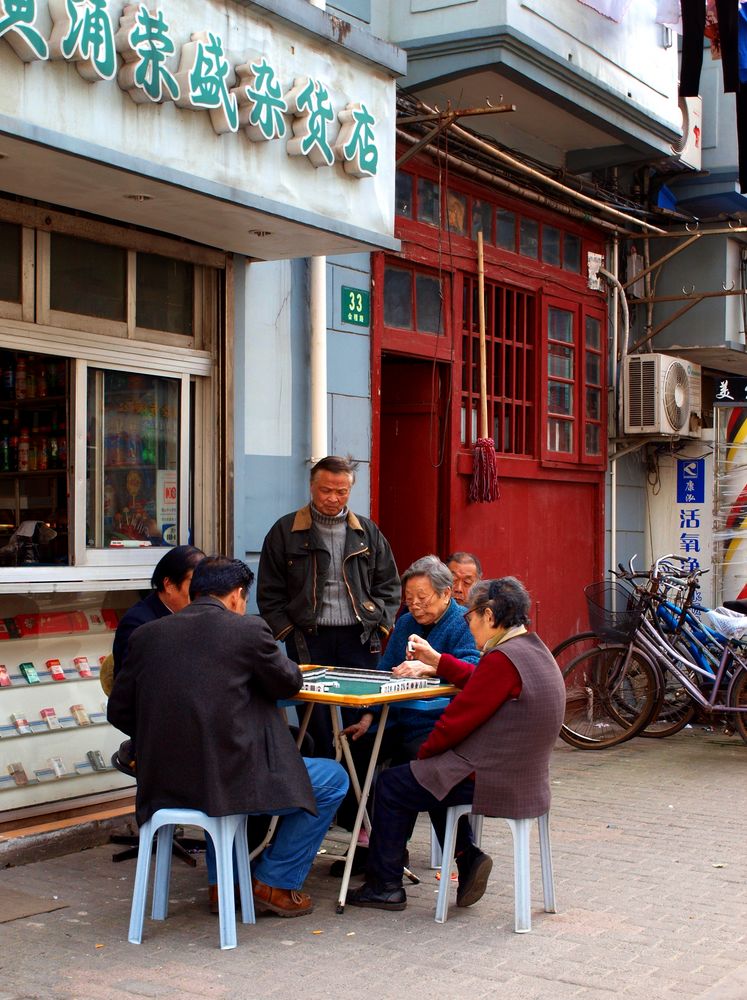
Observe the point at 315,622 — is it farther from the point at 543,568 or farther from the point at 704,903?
the point at 543,568

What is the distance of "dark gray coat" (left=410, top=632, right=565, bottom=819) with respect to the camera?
16.5ft

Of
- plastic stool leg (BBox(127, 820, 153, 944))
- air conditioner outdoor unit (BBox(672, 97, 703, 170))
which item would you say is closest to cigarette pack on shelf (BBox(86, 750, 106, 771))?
plastic stool leg (BBox(127, 820, 153, 944))

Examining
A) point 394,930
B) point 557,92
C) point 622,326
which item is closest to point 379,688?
point 394,930

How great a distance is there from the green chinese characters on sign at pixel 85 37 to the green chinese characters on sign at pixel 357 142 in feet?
5.33

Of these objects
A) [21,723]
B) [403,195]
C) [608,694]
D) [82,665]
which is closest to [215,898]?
[21,723]

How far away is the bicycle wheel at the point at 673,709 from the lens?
953 cm

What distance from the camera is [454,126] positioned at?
8602mm

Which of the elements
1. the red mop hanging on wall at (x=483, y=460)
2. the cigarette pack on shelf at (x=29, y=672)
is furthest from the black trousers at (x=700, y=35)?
the cigarette pack on shelf at (x=29, y=672)

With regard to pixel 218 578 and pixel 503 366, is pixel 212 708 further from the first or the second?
pixel 503 366

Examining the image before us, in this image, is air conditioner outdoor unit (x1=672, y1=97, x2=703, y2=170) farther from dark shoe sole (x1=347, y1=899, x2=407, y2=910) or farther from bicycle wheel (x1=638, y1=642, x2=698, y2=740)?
dark shoe sole (x1=347, y1=899, x2=407, y2=910)

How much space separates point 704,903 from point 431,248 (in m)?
5.34

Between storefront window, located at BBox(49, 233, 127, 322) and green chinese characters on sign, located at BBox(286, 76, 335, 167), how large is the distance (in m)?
1.14

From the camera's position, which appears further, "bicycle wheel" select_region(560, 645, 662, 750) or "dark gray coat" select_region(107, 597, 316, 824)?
"bicycle wheel" select_region(560, 645, 662, 750)

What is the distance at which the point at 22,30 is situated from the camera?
503 cm
